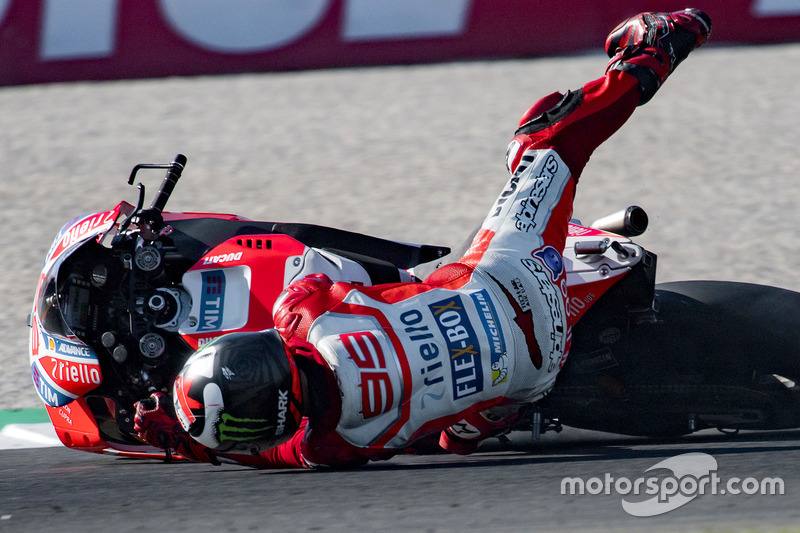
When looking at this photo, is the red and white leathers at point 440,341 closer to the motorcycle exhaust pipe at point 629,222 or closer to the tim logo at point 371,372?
the tim logo at point 371,372

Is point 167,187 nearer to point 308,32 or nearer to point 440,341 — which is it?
point 440,341

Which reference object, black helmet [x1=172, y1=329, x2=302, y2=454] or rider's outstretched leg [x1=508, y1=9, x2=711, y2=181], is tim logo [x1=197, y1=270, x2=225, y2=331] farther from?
rider's outstretched leg [x1=508, y1=9, x2=711, y2=181]

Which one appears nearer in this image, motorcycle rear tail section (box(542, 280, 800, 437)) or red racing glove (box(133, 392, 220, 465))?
red racing glove (box(133, 392, 220, 465))

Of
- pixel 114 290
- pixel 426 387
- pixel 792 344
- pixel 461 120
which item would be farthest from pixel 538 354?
pixel 461 120

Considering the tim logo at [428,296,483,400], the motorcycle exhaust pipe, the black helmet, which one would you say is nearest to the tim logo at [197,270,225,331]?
the black helmet

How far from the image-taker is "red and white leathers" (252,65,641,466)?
2.65 metres

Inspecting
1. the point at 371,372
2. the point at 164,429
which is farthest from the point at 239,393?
the point at 164,429

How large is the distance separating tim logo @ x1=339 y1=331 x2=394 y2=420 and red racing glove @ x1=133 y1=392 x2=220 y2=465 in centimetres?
59

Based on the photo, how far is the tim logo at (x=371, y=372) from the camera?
2625 millimetres

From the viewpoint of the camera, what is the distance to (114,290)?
306 centimetres

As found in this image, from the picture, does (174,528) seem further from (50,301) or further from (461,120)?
(461,120)

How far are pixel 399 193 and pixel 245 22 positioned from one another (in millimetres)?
3284

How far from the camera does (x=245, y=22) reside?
9.11m

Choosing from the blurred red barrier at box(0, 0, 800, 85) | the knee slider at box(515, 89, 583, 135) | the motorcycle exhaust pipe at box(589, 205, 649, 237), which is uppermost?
the blurred red barrier at box(0, 0, 800, 85)
